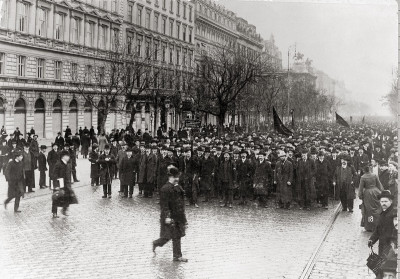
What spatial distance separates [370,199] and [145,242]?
17.7ft

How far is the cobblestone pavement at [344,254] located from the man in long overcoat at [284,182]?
2.04 meters

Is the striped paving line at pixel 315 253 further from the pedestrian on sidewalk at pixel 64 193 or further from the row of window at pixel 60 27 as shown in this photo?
the row of window at pixel 60 27

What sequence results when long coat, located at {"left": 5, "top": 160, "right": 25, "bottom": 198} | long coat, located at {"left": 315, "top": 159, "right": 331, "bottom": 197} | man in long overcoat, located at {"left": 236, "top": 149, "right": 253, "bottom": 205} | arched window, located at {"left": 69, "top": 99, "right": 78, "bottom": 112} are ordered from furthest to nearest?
arched window, located at {"left": 69, "top": 99, "right": 78, "bottom": 112} → man in long overcoat, located at {"left": 236, "top": 149, "right": 253, "bottom": 205} → long coat, located at {"left": 315, "top": 159, "right": 331, "bottom": 197} → long coat, located at {"left": 5, "top": 160, "right": 25, "bottom": 198}

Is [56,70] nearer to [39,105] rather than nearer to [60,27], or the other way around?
[39,105]

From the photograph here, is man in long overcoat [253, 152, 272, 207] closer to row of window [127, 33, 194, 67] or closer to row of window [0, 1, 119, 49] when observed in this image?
row of window [0, 1, 119, 49]

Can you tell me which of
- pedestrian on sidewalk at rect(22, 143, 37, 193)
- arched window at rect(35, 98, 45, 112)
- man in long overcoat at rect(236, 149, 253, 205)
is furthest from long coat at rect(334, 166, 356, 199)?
arched window at rect(35, 98, 45, 112)

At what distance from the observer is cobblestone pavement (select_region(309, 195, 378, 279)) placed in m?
8.01

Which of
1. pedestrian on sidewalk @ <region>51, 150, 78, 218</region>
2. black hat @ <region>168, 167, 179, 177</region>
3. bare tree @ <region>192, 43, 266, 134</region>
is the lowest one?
pedestrian on sidewalk @ <region>51, 150, 78, 218</region>

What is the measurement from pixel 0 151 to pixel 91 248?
503 inches

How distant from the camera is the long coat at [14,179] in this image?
39.3 ft

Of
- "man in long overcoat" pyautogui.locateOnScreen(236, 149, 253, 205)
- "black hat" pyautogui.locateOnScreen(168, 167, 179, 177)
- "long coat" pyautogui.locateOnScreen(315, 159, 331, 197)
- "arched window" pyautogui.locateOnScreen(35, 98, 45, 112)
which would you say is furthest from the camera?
"arched window" pyautogui.locateOnScreen(35, 98, 45, 112)

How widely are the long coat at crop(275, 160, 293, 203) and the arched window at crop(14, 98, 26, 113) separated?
2144 cm

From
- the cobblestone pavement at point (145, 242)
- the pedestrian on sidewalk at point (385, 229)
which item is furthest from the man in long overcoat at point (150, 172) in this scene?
the pedestrian on sidewalk at point (385, 229)

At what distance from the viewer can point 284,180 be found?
14.1 meters
